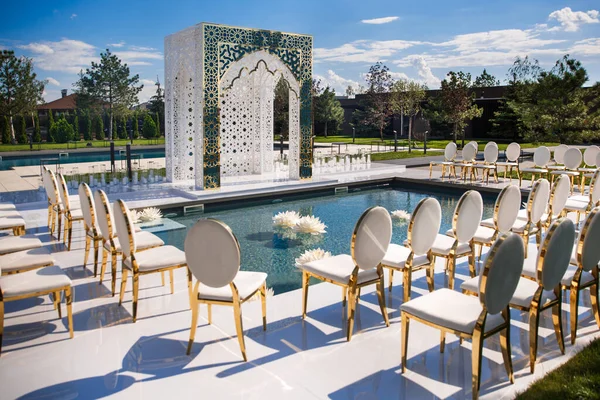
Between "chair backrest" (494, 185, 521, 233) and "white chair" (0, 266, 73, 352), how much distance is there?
3432 millimetres

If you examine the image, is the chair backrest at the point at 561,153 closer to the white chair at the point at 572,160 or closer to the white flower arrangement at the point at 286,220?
the white chair at the point at 572,160

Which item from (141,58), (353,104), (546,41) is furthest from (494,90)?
(141,58)

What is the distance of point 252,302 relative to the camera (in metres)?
4.24

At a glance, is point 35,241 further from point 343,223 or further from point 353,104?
point 353,104

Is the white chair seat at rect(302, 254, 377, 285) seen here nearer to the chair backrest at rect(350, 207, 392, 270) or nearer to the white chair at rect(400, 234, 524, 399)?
the chair backrest at rect(350, 207, 392, 270)

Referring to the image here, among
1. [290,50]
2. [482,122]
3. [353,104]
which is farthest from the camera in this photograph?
[353,104]

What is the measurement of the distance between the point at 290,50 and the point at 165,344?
8419mm

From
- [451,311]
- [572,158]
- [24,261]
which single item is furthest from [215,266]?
[572,158]

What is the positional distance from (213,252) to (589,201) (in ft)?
18.0

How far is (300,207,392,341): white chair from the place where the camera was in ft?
11.3

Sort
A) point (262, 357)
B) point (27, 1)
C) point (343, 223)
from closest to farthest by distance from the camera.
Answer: point (262, 357)
point (343, 223)
point (27, 1)

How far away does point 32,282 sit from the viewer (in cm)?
343

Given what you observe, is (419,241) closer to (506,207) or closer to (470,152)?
(506,207)

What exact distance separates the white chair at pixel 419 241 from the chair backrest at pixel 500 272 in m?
0.96
